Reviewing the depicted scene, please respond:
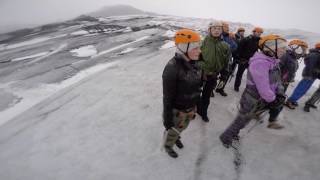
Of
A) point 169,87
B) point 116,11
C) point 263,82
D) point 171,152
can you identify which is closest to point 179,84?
point 169,87

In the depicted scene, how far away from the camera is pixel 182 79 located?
323 centimetres

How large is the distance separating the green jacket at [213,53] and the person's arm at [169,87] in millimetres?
1821

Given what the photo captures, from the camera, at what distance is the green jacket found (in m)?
4.81

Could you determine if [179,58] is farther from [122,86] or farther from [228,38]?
[122,86]

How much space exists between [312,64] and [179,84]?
13.6 feet

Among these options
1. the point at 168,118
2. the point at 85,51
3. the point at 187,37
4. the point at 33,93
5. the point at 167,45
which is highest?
the point at 187,37

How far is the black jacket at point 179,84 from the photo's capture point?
10.3 feet

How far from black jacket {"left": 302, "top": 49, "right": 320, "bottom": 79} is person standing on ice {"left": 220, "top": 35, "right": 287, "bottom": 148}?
222cm

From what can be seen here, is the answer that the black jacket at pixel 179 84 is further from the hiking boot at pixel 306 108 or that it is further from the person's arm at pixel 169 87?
the hiking boot at pixel 306 108

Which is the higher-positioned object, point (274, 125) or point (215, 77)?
point (215, 77)

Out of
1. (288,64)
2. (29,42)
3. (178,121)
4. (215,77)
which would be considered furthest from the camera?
(29,42)

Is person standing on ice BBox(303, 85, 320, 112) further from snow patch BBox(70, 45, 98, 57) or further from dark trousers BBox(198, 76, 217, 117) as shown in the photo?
snow patch BBox(70, 45, 98, 57)

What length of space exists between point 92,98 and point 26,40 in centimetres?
1173

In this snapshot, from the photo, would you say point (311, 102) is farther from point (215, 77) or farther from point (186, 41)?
point (186, 41)
